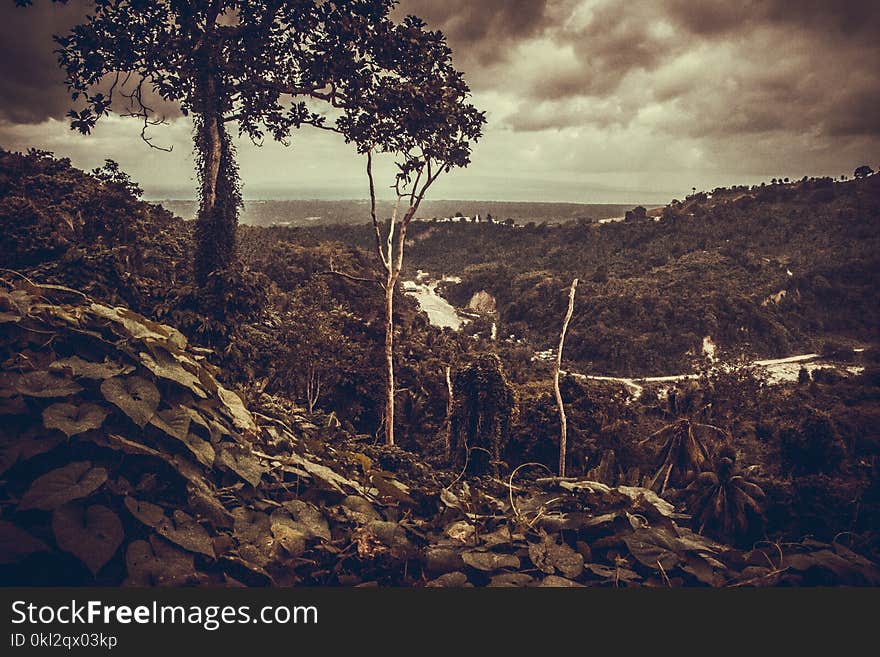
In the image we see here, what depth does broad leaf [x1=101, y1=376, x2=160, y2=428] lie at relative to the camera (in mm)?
1919

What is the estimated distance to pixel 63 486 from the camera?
1.64 metres

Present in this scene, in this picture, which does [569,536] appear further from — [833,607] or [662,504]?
Answer: [833,607]

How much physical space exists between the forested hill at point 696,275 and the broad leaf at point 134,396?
159ft

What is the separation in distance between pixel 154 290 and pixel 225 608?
7185 mm

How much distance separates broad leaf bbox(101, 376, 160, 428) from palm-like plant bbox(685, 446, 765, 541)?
13699 millimetres

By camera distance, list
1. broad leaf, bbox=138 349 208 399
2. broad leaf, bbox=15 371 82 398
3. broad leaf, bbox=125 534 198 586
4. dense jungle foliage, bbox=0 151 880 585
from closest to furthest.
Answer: broad leaf, bbox=125 534 198 586, broad leaf, bbox=15 371 82 398, broad leaf, bbox=138 349 208 399, dense jungle foliage, bbox=0 151 880 585

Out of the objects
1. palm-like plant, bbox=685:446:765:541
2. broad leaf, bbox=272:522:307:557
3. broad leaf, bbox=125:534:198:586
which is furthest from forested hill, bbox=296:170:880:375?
broad leaf, bbox=125:534:198:586

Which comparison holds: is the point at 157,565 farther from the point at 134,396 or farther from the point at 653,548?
the point at 653,548

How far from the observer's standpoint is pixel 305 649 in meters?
1.80

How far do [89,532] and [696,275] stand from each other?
73.8 m

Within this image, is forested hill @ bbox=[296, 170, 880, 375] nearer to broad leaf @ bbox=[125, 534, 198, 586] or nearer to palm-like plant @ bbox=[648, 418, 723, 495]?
palm-like plant @ bbox=[648, 418, 723, 495]

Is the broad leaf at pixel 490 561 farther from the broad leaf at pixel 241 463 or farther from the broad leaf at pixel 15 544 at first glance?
the broad leaf at pixel 15 544

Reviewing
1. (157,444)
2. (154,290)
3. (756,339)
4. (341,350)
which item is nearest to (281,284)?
(341,350)

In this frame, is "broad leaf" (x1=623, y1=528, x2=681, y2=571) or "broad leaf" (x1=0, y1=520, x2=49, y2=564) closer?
"broad leaf" (x1=0, y1=520, x2=49, y2=564)
